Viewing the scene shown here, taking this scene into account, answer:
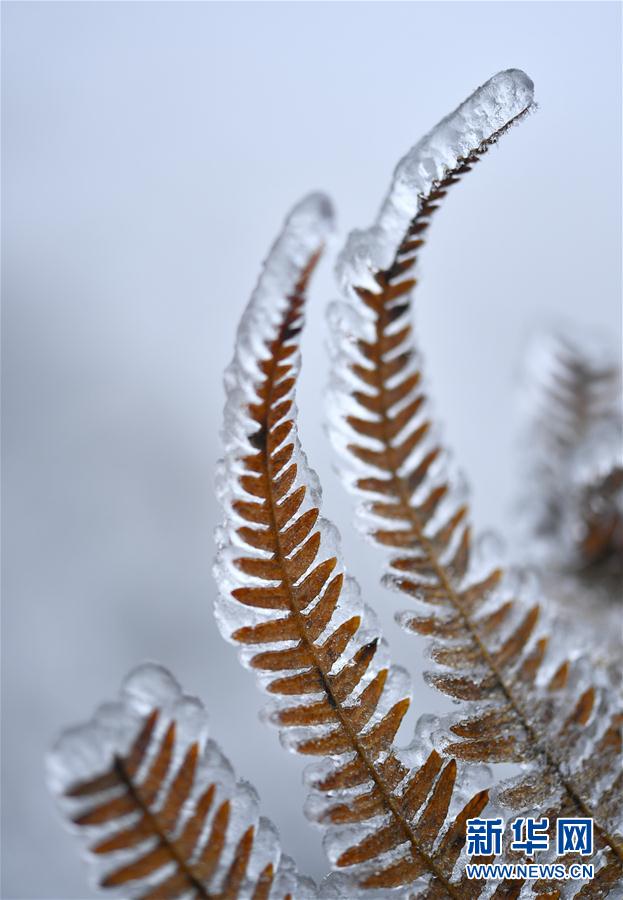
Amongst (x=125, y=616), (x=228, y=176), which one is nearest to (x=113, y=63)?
(x=228, y=176)

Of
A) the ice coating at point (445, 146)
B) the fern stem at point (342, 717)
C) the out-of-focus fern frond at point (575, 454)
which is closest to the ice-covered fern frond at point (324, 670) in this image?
the fern stem at point (342, 717)

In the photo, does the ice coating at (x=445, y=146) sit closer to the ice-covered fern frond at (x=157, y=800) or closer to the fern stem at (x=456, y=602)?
the fern stem at (x=456, y=602)

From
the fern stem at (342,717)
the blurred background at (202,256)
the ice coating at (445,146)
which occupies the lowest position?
the fern stem at (342,717)

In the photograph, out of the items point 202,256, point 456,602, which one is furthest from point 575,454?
point 202,256

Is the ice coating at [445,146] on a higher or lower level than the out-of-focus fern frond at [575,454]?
higher

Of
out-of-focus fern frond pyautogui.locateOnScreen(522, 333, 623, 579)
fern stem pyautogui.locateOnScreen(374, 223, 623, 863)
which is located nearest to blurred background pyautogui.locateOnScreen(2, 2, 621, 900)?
out-of-focus fern frond pyautogui.locateOnScreen(522, 333, 623, 579)

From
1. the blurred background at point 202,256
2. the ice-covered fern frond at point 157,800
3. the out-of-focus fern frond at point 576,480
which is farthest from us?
the blurred background at point 202,256

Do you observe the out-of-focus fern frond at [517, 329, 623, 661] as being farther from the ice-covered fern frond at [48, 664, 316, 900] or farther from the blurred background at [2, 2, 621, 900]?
the ice-covered fern frond at [48, 664, 316, 900]
